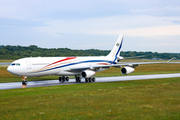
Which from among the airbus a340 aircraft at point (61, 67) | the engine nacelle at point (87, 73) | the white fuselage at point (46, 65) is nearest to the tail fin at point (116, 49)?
the airbus a340 aircraft at point (61, 67)

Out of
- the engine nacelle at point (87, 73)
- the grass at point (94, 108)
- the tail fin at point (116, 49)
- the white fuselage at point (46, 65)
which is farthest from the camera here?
the tail fin at point (116, 49)

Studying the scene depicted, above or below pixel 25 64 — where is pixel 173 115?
below

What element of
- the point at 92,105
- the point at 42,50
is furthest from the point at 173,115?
the point at 42,50

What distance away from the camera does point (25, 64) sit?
3409 centimetres

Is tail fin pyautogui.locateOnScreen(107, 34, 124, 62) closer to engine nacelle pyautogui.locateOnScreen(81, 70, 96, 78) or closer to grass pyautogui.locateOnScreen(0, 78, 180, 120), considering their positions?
engine nacelle pyautogui.locateOnScreen(81, 70, 96, 78)

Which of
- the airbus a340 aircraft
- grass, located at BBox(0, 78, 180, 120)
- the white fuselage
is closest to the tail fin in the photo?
the airbus a340 aircraft

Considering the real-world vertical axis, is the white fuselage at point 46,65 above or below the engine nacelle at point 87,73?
above

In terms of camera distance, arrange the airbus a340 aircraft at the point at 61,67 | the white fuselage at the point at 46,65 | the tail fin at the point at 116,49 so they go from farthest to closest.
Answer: the tail fin at the point at 116,49 → the airbus a340 aircraft at the point at 61,67 → the white fuselage at the point at 46,65

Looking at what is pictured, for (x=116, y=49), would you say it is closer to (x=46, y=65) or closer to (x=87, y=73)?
(x=87, y=73)

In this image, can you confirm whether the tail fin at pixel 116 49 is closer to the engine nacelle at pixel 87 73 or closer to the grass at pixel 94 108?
the engine nacelle at pixel 87 73

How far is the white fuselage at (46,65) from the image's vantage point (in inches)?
1325

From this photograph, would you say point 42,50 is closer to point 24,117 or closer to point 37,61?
point 37,61

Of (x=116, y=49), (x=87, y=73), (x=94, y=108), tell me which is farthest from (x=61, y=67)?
(x=94, y=108)

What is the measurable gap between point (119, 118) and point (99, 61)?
30.8 meters
